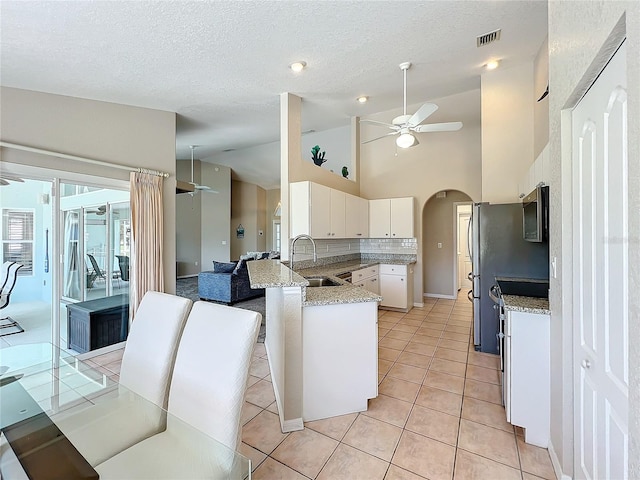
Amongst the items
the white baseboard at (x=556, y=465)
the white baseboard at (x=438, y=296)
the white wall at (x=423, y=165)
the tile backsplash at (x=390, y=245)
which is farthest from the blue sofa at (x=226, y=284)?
the white baseboard at (x=556, y=465)

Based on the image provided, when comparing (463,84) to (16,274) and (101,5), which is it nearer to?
(101,5)

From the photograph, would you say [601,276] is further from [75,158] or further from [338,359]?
[75,158]

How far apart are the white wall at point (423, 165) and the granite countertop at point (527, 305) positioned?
3.24 m

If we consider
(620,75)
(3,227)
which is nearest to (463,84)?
(620,75)

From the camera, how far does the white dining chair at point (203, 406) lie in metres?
1.07

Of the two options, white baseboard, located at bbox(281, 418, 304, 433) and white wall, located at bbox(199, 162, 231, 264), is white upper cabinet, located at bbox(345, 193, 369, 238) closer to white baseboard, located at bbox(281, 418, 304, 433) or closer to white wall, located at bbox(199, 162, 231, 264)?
white baseboard, located at bbox(281, 418, 304, 433)

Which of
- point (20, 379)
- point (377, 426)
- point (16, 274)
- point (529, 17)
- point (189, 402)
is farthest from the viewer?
point (16, 274)

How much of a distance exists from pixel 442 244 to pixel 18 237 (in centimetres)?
666

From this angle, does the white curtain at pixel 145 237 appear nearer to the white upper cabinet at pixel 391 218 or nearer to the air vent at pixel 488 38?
the white upper cabinet at pixel 391 218

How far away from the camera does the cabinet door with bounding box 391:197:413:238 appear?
199 inches

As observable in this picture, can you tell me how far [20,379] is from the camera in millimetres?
1757

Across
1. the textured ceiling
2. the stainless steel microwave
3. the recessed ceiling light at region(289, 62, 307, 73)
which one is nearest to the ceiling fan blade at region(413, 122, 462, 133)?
the textured ceiling

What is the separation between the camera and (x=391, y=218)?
5234 mm

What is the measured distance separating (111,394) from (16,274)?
301cm
